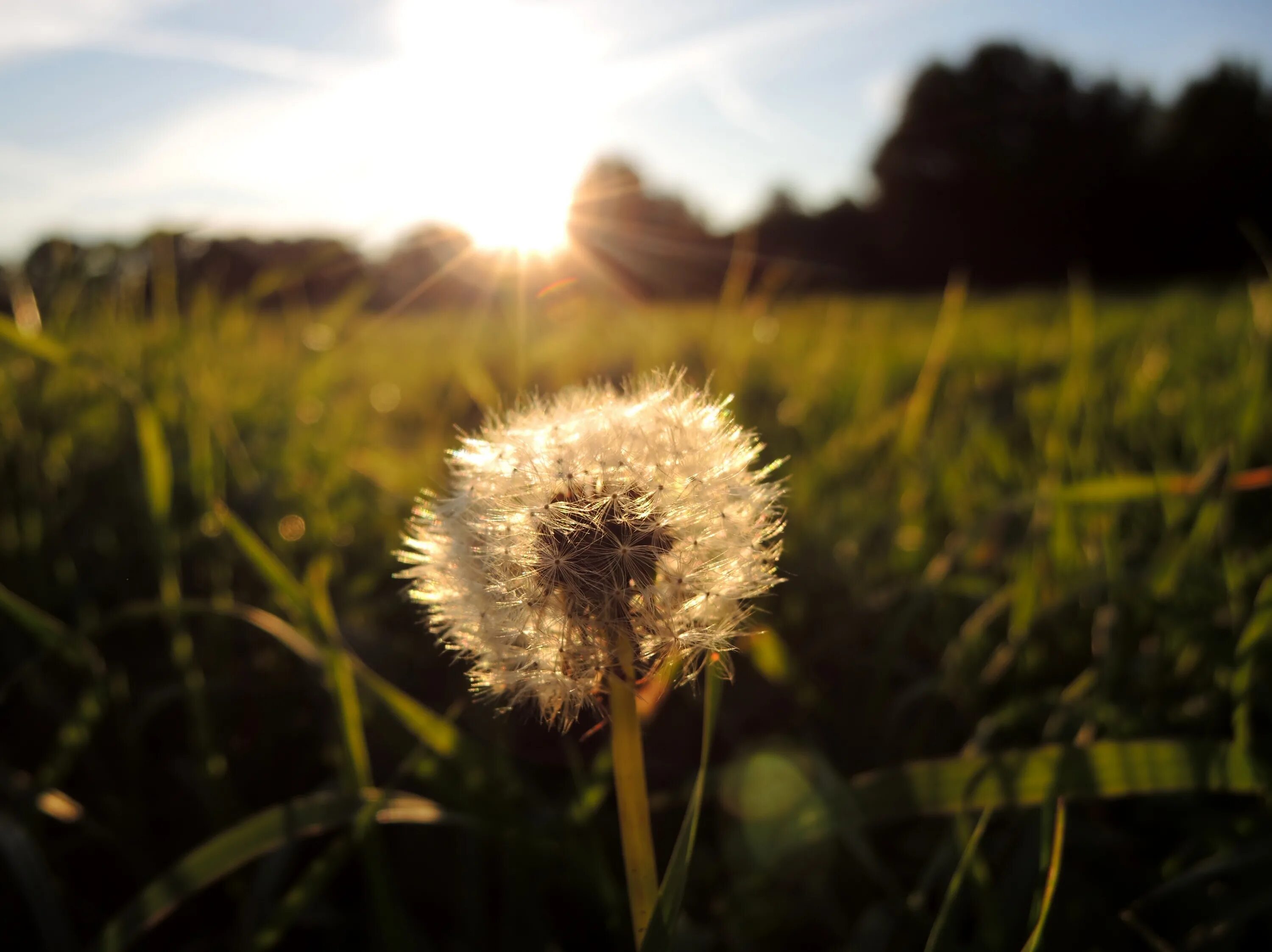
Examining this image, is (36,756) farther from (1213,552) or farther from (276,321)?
(276,321)

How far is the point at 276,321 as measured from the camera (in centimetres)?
578

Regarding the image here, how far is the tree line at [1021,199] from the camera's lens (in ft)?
58.1

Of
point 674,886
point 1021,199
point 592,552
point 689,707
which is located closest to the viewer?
point 674,886

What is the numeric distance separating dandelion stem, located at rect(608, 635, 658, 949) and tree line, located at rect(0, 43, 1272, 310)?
7.45m

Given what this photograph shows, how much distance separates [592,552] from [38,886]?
2.91ft

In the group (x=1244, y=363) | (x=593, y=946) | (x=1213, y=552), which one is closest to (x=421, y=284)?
(x=593, y=946)

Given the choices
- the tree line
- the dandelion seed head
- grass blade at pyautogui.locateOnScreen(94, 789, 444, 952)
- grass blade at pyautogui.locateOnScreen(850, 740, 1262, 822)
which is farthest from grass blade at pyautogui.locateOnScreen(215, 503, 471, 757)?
the tree line

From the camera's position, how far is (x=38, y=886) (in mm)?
1055

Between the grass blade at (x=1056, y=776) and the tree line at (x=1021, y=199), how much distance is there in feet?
23.9

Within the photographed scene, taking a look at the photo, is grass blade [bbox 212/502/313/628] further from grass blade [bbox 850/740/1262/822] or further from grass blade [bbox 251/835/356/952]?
grass blade [bbox 850/740/1262/822]

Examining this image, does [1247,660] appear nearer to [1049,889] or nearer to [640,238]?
[1049,889]

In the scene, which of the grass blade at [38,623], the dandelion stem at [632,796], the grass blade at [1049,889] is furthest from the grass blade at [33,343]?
the grass blade at [1049,889]

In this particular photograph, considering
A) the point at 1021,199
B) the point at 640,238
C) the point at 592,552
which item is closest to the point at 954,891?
the point at 592,552

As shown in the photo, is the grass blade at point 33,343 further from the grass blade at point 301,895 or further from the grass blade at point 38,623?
the grass blade at point 301,895
